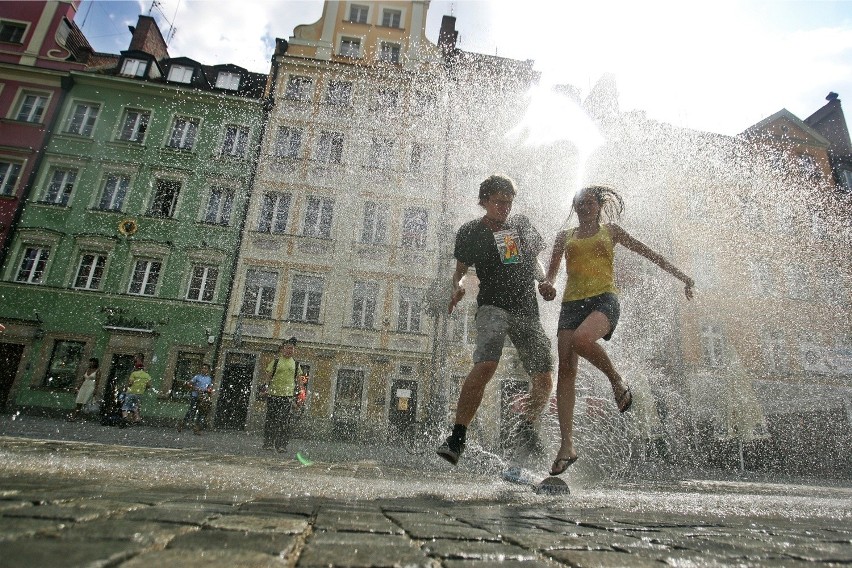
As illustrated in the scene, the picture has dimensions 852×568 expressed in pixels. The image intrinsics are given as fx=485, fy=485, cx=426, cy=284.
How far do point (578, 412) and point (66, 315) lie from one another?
20.7m

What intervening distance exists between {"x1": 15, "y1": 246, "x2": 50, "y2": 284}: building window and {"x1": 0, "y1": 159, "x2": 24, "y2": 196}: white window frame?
2925mm

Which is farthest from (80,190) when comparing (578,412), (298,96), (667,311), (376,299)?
(667,311)

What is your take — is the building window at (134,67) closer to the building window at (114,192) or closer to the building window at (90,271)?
the building window at (114,192)

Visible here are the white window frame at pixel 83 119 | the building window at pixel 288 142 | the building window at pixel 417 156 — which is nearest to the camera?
the white window frame at pixel 83 119

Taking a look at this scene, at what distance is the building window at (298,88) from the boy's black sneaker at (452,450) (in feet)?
73.9

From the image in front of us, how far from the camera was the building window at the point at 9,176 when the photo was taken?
2044 centimetres

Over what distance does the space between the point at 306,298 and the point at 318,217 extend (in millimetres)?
3668

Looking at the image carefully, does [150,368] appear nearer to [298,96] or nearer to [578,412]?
[298,96]

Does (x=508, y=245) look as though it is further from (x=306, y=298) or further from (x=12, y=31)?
(x=12, y=31)

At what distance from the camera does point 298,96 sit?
22766mm

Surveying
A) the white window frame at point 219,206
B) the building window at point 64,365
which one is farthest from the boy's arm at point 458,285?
the building window at point 64,365

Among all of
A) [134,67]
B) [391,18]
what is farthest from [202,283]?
[391,18]

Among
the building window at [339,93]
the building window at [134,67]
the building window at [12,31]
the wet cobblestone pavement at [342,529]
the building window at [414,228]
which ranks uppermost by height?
the building window at [12,31]

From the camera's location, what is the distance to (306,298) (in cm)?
2030
